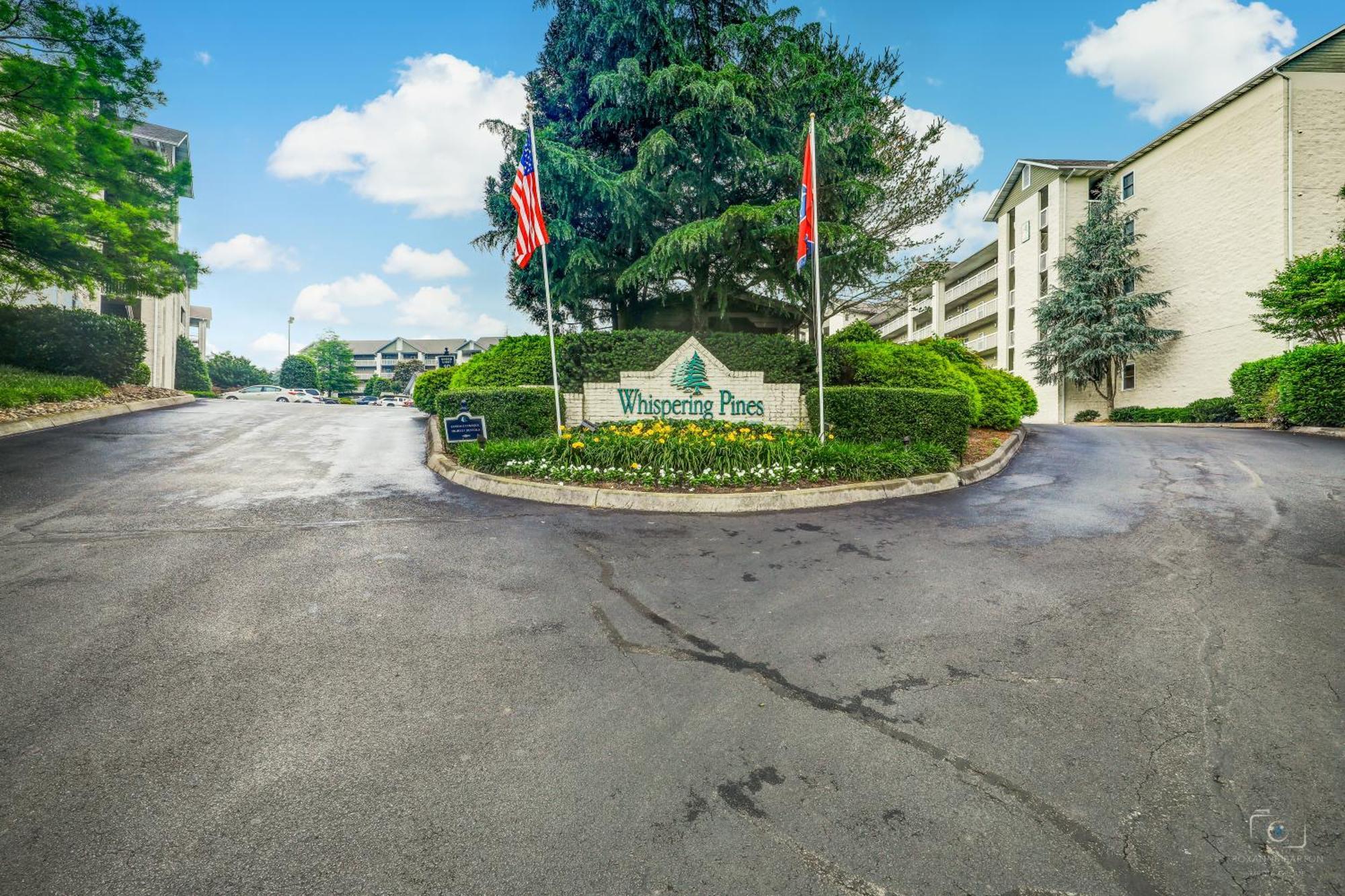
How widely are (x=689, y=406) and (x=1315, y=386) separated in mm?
13771

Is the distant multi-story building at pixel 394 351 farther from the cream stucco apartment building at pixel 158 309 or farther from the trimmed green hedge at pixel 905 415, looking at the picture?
the trimmed green hedge at pixel 905 415

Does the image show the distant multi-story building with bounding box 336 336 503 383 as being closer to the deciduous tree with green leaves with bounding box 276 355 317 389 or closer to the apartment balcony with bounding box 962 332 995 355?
the deciduous tree with green leaves with bounding box 276 355 317 389

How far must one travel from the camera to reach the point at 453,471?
884 centimetres

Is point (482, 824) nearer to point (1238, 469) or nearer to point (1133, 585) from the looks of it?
point (1133, 585)

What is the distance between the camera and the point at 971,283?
3975 centimetres

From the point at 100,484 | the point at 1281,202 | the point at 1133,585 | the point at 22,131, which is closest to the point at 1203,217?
the point at 1281,202

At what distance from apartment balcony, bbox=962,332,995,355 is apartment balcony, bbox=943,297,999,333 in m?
1.25

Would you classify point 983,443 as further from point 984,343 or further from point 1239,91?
point 984,343

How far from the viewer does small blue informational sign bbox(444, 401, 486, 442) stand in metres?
9.65

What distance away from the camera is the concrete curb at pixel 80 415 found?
1038cm

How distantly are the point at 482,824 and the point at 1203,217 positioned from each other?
105 feet

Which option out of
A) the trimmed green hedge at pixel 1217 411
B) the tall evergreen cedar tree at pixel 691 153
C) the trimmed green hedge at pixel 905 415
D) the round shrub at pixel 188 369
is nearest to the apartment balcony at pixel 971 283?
the trimmed green hedge at pixel 1217 411

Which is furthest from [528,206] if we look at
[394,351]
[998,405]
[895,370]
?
[394,351]

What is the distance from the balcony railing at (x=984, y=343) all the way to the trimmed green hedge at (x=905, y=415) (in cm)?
2995
